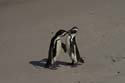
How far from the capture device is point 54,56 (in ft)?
28.7

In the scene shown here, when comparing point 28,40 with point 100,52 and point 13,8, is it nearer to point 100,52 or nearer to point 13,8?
point 100,52

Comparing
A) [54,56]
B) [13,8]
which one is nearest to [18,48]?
[54,56]

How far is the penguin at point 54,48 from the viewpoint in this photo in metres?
8.64

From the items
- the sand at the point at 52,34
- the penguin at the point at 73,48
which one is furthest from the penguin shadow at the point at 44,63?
the penguin at the point at 73,48

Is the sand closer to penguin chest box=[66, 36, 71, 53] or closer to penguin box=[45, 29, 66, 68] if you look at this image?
penguin box=[45, 29, 66, 68]

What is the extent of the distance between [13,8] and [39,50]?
141 inches

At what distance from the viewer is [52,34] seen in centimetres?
1051

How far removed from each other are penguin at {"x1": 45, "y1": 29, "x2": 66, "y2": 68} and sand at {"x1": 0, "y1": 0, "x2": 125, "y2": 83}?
0.46ft

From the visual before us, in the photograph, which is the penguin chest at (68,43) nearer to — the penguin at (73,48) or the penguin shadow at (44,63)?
the penguin at (73,48)

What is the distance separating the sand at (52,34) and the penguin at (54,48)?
141 millimetres

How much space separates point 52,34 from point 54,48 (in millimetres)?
1852

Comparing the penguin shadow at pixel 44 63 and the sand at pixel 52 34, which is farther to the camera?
the penguin shadow at pixel 44 63

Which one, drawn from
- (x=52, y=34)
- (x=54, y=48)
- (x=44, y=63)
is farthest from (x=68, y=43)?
(x=52, y=34)

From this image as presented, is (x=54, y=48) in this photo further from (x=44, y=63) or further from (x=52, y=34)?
(x=52, y=34)
